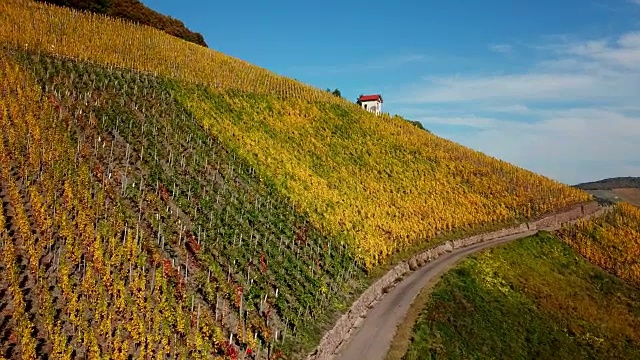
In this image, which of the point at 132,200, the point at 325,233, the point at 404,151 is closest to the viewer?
the point at 132,200

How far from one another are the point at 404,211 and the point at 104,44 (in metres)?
45.1

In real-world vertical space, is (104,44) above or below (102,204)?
above

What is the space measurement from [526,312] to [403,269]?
10968 millimetres

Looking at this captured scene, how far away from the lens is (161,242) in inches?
1159

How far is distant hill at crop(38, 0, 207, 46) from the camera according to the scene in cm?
7744

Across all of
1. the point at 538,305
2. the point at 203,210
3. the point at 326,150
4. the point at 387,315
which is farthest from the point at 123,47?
the point at 538,305

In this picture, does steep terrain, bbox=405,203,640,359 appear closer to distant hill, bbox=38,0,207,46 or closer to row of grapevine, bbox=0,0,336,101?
row of grapevine, bbox=0,0,336,101

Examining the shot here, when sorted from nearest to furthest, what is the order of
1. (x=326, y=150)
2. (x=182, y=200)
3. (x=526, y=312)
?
(x=182, y=200) < (x=526, y=312) < (x=326, y=150)

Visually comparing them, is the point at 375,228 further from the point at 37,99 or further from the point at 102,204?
the point at 37,99

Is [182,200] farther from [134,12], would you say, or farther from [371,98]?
[371,98]

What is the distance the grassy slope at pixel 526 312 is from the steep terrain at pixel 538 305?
0.29 ft

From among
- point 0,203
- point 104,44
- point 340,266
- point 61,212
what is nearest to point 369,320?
point 340,266

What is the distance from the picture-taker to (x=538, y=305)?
42.2m

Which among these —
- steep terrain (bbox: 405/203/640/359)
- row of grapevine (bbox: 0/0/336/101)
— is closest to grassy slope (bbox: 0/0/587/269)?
row of grapevine (bbox: 0/0/336/101)
